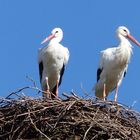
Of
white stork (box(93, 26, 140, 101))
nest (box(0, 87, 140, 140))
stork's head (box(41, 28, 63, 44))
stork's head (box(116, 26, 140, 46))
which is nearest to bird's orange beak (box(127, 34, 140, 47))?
stork's head (box(116, 26, 140, 46))

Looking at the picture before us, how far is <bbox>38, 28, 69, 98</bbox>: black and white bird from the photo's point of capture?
540 inches

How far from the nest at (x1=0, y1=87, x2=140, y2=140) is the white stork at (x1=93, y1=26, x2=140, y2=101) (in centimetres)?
398

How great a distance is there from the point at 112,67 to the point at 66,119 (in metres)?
4.70

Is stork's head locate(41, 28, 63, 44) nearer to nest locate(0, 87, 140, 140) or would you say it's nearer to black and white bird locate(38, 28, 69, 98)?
black and white bird locate(38, 28, 69, 98)

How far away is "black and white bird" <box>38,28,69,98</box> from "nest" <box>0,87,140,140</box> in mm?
4144

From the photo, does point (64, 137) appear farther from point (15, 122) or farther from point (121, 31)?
point (121, 31)

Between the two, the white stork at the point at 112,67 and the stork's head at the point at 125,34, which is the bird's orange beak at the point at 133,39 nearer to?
the stork's head at the point at 125,34

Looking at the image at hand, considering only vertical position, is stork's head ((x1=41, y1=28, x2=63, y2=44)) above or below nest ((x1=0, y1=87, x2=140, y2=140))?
above

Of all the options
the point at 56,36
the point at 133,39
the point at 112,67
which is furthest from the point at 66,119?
the point at 133,39

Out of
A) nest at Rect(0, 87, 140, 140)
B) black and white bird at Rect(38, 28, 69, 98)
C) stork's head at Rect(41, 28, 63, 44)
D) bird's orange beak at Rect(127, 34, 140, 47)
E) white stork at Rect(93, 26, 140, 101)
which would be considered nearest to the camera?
nest at Rect(0, 87, 140, 140)

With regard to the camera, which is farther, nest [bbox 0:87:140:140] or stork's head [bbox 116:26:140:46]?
stork's head [bbox 116:26:140:46]

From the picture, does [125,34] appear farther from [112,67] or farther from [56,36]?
[56,36]

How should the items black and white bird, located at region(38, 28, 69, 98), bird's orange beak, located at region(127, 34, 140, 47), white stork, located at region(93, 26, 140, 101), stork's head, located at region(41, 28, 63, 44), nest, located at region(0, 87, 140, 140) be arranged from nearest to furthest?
Result: nest, located at region(0, 87, 140, 140) < white stork, located at region(93, 26, 140, 101) < black and white bird, located at region(38, 28, 69, 98) < stork's head, located at region(41, 28, 63, 44) < bird's orange beak, located at region(127, 34, 140, 47)

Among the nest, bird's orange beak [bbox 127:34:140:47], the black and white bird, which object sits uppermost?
the black and white bird
